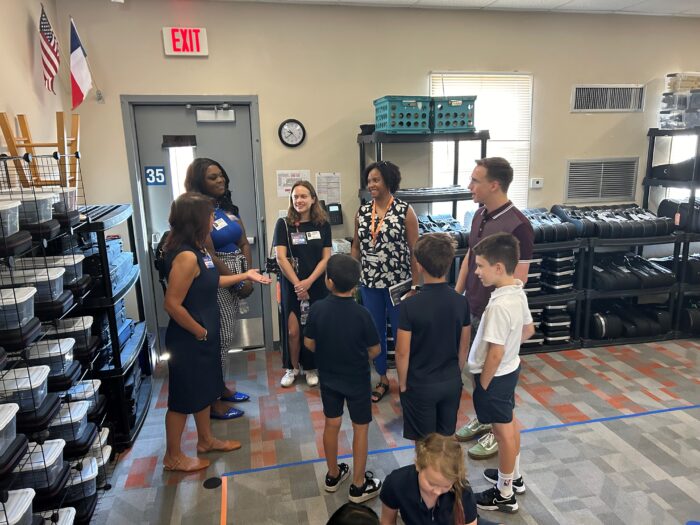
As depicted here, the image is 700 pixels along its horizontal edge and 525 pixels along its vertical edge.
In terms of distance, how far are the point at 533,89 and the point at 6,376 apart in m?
4.41

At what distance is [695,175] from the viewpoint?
4246 millimetres

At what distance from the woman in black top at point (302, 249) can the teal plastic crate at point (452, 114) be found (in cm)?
114

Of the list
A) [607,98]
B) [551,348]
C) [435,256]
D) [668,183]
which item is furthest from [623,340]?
[435,256]

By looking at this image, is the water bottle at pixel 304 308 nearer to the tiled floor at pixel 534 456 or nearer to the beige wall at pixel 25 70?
the tiled floor at pixel 534 456

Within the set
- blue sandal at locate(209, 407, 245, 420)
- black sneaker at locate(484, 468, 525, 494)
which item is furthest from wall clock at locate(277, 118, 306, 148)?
black sneaker at locate(484, 468, 525, 494)

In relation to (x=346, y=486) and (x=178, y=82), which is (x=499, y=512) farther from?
(x=178, y=82)

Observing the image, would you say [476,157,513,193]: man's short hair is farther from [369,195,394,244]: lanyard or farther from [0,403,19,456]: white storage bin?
[0,403,19,456]: white storage bin

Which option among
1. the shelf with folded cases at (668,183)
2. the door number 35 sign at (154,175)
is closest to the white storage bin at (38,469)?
the door number 35 sign at (154,175)

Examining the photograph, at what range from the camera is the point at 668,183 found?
177 inches

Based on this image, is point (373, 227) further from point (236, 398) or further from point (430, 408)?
point (236, 398)

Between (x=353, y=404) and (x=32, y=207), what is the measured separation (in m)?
1.55

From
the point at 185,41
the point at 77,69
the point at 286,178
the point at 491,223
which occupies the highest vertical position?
the point at 185,41

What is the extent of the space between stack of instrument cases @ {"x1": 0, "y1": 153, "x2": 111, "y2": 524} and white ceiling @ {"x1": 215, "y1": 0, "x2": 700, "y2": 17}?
2.59 metres

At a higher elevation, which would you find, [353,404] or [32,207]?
[32,207]
